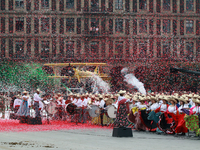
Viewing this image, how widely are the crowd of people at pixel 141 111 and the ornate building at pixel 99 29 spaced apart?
30.8 m

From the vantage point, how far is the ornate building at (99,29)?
177 feet

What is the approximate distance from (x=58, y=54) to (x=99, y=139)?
132ft

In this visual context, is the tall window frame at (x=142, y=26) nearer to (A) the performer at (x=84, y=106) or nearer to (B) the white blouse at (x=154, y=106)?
(A) the performer at (x=84, y=106)

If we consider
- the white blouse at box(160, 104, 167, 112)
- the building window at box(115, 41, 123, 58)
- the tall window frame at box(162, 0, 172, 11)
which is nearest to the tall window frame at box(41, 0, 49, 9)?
the building window at box(115, 41, 123, 58)

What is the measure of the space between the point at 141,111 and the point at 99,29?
38002 mm

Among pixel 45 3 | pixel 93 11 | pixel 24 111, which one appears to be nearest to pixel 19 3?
pixel 45 3

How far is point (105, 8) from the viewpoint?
180ft

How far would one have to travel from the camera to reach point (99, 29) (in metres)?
54.8

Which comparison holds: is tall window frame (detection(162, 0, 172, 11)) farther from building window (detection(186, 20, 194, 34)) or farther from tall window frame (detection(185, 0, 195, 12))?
building window (detection(186, 20, 194, 34))

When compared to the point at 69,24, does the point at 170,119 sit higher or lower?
lower

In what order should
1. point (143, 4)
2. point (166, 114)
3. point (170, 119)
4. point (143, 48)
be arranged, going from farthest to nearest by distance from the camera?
point (143, 4) < point (143, 48) < point (166, 114) < point (170, 119)

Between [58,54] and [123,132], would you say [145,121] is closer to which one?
[123,132]

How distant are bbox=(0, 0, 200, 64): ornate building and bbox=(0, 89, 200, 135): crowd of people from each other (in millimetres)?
30754

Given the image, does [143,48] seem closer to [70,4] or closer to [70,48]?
[70,48]
